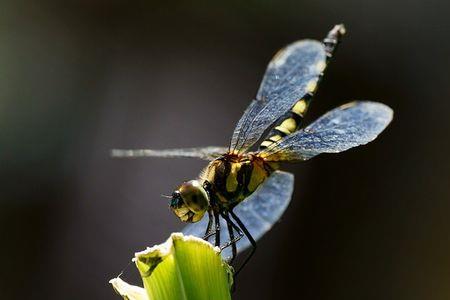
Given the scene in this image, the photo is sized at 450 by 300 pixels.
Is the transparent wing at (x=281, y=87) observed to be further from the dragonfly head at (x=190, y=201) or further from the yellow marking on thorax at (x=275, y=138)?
the dragonfly head at (x=190, y=201)

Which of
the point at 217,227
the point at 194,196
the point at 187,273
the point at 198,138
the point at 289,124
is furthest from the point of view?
the point at 198,138

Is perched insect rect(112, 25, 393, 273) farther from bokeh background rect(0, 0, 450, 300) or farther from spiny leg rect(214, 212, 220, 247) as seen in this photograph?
bokeh background rect(0, 0, 450, 300)

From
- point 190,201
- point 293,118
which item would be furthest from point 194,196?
point 293,118

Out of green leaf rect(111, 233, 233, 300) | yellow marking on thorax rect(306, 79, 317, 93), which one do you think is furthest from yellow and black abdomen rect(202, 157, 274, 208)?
green leaf rect(111, 233, 233, 300)

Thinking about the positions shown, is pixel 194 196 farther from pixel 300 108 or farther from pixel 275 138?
pixel 300 108

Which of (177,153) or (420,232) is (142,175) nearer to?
(420,232)

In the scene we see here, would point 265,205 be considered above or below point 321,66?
below
